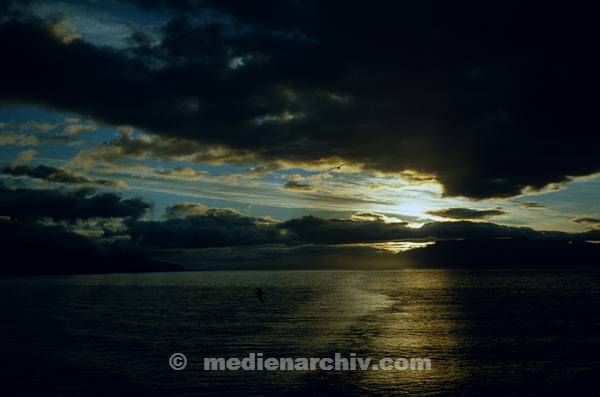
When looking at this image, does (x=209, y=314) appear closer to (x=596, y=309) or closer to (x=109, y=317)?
(x=109, y=317)

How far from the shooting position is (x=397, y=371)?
37250 millimetres

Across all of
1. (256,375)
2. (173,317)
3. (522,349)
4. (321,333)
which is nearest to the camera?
(256,375)

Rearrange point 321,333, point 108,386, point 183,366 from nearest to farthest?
1. point 108,386
2. point 183,366
3. point 321,333

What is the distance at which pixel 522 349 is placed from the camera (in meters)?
47.5

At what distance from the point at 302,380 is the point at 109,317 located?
53.6 meters

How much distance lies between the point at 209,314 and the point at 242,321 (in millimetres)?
14203

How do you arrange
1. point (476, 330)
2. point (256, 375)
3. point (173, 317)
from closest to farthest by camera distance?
point (256, 375) → point (476, 330) → point (173, 317)

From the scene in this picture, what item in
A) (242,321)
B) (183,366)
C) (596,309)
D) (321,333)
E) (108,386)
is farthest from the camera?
(596,309)

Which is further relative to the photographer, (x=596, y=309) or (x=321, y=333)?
(x=596, y=309)

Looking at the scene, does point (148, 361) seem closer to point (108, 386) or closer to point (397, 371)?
point (108, 386)

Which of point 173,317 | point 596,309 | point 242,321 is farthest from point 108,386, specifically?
point 596,309

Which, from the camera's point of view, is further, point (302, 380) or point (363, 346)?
point (363, 346)

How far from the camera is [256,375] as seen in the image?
1419 inches

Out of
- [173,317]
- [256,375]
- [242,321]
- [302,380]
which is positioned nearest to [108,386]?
[256,375]
